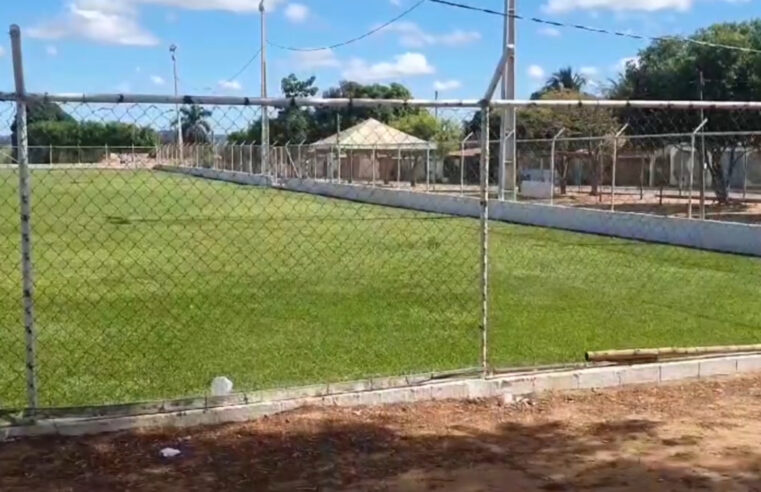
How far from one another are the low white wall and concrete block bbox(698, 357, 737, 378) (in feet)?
34.6

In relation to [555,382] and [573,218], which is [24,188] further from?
[573,218]

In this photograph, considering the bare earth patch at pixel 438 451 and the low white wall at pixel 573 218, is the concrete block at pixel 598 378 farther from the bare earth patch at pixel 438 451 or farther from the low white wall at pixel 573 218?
the low white wall at pixel 573 218

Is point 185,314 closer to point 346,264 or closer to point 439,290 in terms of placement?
point 439,290

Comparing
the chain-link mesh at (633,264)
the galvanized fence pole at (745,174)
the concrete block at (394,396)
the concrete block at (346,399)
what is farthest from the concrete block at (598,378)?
the galvanized fence pole at (745,174)

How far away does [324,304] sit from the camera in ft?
34.7

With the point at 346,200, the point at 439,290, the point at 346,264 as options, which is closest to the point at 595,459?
the point at 439,290

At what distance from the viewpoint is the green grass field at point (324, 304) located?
7.59 metres

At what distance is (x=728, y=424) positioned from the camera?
5898 millimetres

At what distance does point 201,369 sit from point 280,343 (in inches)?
44.4

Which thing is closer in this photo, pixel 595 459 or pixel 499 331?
pixel 595 459

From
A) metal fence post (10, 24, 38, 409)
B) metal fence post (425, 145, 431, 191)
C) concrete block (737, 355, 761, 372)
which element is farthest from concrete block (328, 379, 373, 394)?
metal fence post (425, 145, 431, 191)


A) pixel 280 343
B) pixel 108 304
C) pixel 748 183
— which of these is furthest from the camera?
pixel 748 183

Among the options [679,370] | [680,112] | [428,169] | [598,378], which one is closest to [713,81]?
[680,112]

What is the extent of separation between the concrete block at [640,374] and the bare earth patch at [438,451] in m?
0.41
